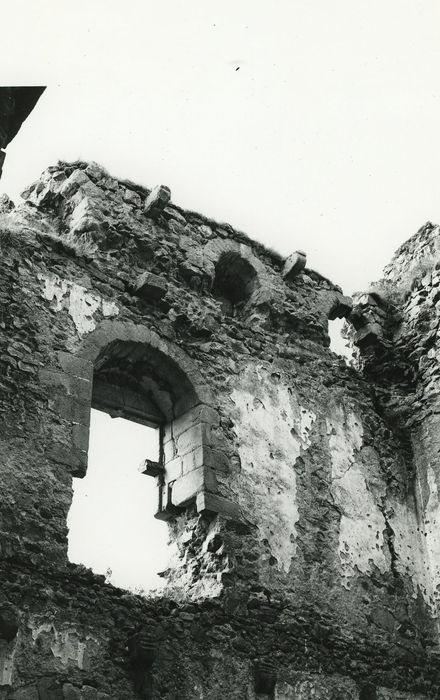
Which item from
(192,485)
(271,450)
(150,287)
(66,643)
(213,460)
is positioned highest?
(150,287)

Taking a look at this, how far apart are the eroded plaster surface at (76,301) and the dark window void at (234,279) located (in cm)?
197

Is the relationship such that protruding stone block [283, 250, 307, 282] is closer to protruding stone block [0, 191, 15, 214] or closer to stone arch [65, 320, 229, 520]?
stone arch [65, 320, 229, 520]

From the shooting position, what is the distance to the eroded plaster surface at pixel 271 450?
8.23 meters

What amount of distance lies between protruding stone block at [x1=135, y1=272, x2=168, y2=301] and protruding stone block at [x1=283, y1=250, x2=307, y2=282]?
190 cm

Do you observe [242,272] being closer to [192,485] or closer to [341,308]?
[341,308]

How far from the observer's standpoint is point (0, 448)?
6879 mm

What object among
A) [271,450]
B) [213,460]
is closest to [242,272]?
[271,450]

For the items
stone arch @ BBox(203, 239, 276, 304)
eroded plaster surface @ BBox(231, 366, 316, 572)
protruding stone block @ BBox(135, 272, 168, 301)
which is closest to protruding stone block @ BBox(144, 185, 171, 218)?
stone arch @ BBox(203, 239, 276, 304)

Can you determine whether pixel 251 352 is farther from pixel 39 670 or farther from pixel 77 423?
pixel 39 670

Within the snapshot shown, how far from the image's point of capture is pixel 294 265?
10.2 m

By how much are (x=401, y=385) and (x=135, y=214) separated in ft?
11.0

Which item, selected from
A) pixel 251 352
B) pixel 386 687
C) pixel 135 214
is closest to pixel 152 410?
pixel 251 352

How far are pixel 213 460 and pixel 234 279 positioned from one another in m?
2.53

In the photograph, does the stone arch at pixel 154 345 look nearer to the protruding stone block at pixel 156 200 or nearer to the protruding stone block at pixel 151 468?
the protruding stone block at pixel 151 468
